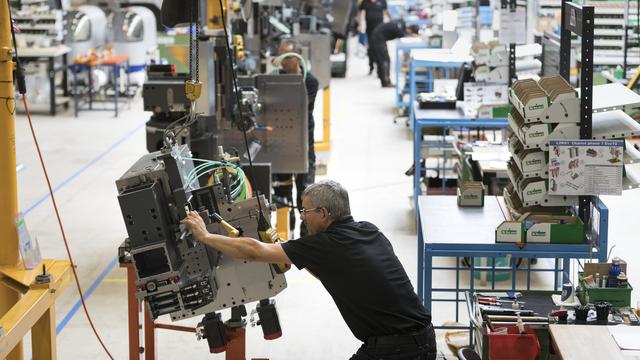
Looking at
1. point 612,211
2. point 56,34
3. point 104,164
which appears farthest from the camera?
point 56,34

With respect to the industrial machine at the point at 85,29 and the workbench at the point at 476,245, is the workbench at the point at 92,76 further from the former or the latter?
the workbench at the point at 476,245

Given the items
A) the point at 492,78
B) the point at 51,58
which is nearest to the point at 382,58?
the point at 51,58

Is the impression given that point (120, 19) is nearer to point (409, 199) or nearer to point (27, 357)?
point (409, 199)

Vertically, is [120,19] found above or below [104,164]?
above

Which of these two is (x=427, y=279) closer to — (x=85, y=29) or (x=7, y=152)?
(x=7, y=152)

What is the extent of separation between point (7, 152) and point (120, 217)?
456 centimetres

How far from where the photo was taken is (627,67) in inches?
471

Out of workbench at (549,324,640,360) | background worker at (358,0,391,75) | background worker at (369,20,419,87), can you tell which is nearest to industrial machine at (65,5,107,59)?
background worker at (369,20,419,87)

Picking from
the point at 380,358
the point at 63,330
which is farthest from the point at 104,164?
the point at 380,358

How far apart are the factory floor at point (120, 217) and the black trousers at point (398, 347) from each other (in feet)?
4.48

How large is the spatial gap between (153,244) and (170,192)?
0.80 ft

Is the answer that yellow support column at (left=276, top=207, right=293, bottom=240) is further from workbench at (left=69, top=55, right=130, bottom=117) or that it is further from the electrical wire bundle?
workbench at (left=69, top=55, right=130, bottom=117)

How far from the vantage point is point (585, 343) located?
4137mm

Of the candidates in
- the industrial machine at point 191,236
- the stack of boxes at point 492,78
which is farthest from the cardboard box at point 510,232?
the stack of boxes at point 492,78
